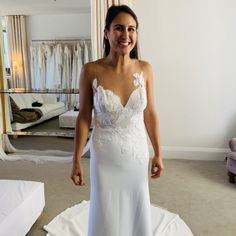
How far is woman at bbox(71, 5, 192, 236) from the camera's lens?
4.42ft

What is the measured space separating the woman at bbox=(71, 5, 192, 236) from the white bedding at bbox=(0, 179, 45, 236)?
600 millimetres

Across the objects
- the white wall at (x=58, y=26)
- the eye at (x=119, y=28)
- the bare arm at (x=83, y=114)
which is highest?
the white wall at (x=58, y=26)

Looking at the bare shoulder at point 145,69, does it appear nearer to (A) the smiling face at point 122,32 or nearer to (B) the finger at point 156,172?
(A) the smiling face at point 122,32

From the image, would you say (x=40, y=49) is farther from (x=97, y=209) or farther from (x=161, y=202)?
(x=97, y=209)

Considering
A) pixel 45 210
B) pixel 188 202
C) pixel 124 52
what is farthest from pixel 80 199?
pixel 124 52

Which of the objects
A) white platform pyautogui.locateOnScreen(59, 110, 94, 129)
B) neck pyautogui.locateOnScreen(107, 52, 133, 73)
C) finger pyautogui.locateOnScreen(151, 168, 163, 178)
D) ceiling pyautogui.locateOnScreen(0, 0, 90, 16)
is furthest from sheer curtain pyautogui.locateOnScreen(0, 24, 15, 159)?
neck pyautogui.locateOnScreen(107, 52, 133, 73)

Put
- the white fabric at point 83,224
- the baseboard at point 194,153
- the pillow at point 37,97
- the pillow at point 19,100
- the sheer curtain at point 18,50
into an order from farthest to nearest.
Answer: the pillow at point 19,100, the pillow at point 37,97, the sheer curtain at point 18,50, the baseboard at point 194,153, the white fabric at point 83,224

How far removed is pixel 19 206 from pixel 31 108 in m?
2.38

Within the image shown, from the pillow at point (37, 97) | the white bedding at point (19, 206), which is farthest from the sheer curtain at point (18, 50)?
the white bedding at point (19, 206)

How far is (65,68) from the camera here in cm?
382

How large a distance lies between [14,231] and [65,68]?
242cm

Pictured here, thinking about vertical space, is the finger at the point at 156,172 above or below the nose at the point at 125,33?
below

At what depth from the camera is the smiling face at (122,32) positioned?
131 centimetres

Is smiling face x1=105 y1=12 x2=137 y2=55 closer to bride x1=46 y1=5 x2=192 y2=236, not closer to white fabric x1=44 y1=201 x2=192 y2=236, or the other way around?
bride x1=46 y1=5 x2=192 y2=236
